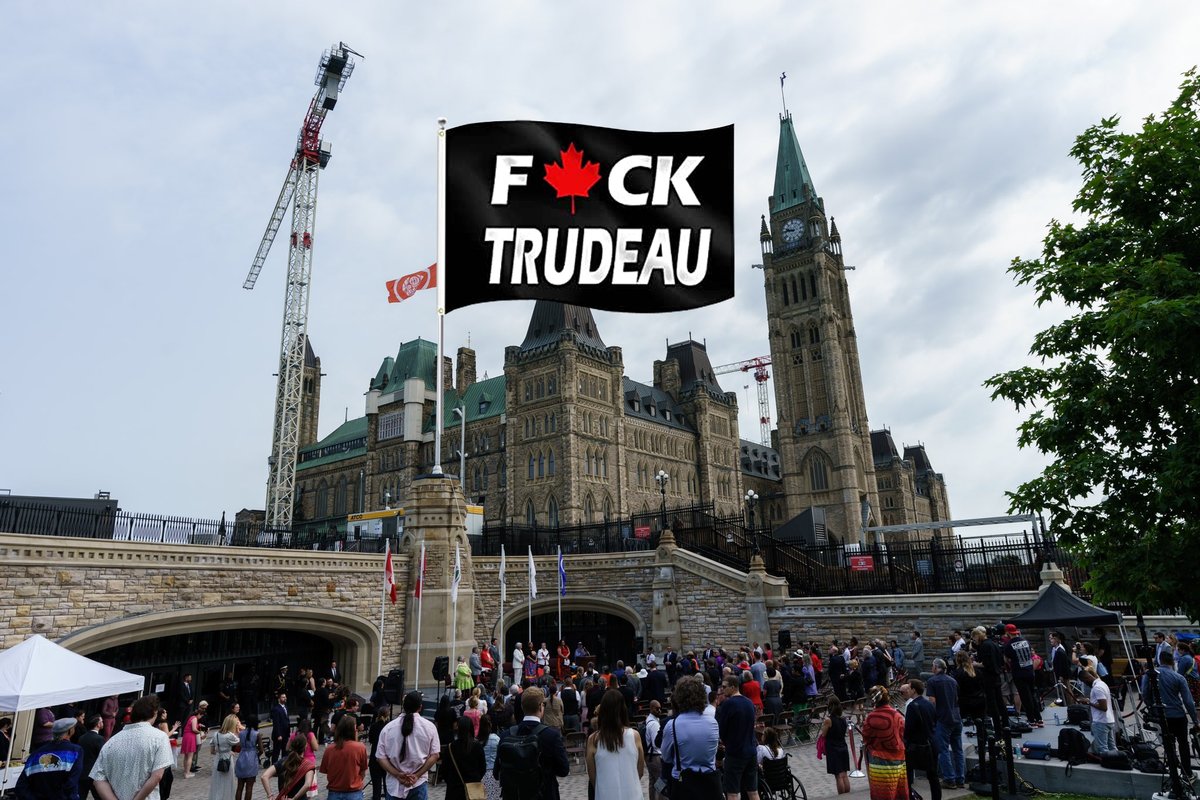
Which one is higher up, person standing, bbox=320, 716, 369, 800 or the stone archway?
the stone archway

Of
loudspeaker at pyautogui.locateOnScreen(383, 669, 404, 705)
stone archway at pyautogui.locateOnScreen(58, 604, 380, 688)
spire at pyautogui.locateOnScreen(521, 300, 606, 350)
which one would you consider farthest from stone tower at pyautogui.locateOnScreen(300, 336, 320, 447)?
loudspeaker at pyautogui.locateOnScreen(383, 669, 404, 705)

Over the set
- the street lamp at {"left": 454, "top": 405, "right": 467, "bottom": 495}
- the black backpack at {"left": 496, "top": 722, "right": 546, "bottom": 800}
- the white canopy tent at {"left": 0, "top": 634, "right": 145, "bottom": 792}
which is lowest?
the black backpack at {"left": 496, "top": 722, "right": 546, "bottom": 800}

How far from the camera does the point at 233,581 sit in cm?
2055

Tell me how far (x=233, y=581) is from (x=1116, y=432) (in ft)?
71.0

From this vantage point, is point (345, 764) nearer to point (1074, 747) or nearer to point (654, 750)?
point (654, 750)

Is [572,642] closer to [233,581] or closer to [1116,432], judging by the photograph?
[233,581]

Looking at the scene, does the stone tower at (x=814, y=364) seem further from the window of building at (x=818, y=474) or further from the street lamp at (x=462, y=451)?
the street lamp at (x=462, y=451)

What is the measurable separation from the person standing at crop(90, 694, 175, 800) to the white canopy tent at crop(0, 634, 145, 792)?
3.22 m

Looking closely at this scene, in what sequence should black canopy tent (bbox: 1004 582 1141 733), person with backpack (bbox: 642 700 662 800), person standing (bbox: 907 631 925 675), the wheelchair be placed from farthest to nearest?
person standing (bbox: 907 631 925 675) < black canopy tent (bbox: 1004 582 1141 733) < person with backpack (bbox: 642 700 662 800) < the wheelchair

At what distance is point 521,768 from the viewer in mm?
5625

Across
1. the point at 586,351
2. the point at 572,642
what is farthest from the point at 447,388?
the point at 572,642

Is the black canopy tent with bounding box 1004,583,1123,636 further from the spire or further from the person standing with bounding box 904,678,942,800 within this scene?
the spire

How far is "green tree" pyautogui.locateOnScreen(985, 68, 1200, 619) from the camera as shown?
8.77m

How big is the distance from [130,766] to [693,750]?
4752mm
